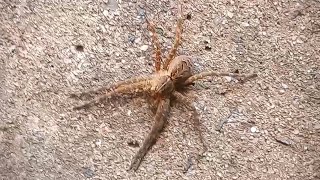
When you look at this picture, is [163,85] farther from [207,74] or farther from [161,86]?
[207,74]

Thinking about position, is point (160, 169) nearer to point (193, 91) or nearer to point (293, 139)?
point (193, 91)

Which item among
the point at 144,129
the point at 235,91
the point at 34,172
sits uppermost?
the point at 235,91

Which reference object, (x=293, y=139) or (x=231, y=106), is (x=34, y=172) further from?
(x=293, y=139)

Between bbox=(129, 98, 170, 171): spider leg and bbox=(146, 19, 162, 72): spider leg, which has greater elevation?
bbox=(146, 19, 162, 72): spider leg

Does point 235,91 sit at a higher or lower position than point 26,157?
higher

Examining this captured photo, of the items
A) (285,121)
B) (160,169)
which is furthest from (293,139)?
(160,169)

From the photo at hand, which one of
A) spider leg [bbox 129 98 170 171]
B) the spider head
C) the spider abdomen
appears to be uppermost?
the spider abdomen

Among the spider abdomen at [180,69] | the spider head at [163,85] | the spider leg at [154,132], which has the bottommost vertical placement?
the spider leg at [154,132]
